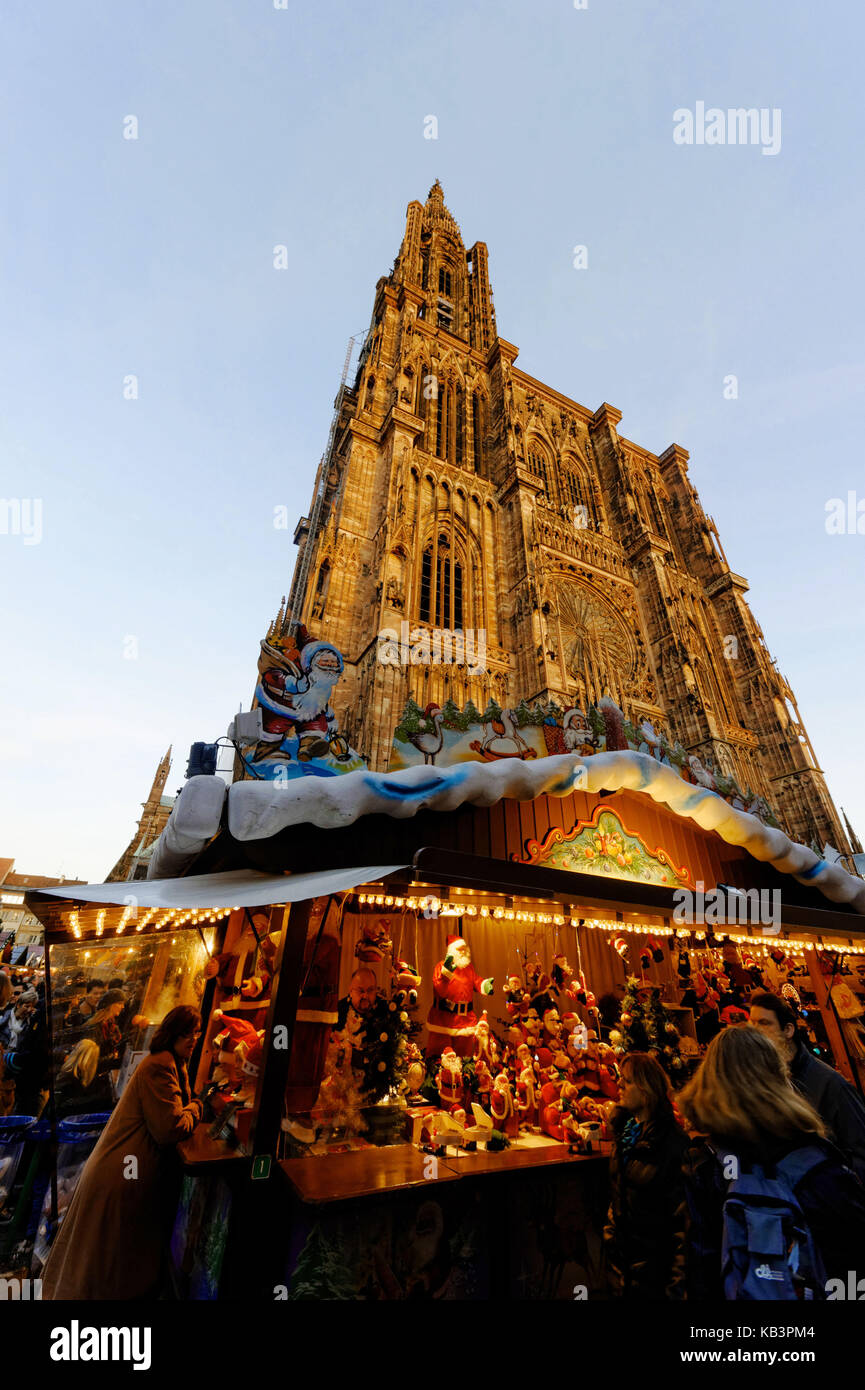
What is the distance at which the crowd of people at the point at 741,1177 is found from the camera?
2035 millimetres

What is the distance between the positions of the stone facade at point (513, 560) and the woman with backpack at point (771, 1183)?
11211 millimetres

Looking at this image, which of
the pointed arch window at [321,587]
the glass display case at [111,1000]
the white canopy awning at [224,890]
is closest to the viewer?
the white canopy awning at [224,890]

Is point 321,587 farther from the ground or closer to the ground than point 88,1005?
farther from the ground

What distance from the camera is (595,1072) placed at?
5820 millimetres

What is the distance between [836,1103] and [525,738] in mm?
3406

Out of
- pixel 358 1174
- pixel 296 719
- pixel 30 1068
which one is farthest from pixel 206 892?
pixel 30 1068

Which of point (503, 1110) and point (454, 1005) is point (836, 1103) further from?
point (454, 1005)

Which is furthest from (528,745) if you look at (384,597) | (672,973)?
(384,597)

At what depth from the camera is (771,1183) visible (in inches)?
82.4

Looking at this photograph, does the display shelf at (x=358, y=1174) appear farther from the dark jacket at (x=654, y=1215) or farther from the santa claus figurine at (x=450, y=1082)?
the dark jacket at (x=654, y=1215)

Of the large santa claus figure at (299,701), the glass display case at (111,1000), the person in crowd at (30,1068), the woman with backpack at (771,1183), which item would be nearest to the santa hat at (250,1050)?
the glass display case at (111,1000)

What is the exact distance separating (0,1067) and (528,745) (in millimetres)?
7358
